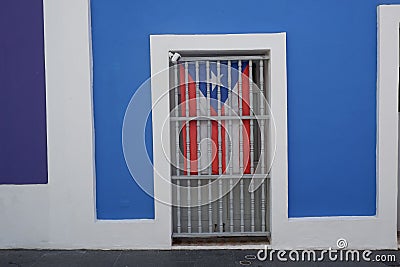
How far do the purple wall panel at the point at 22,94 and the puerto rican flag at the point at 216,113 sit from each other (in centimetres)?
165

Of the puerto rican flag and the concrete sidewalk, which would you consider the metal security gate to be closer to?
the puerto rican flag

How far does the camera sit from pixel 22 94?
20.2 feet

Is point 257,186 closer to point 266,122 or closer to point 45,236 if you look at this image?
A: point 266,122

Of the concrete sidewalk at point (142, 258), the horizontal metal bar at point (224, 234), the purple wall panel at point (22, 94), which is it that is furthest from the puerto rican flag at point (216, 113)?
the purple wall panel at point (22, 94)

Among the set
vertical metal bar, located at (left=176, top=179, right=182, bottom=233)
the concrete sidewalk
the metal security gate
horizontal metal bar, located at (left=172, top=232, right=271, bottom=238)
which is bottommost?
the concrete sidewalk

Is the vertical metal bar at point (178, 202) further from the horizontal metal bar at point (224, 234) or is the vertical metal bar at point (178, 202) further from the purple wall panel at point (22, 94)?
the purple wall panel at point (22, 94)

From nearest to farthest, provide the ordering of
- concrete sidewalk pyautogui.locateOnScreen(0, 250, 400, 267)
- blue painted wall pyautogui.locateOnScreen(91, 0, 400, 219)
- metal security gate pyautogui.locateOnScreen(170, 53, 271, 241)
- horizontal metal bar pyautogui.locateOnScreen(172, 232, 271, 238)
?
concrete sidewalk pyautogui.locateOnScreen(0, 250, 400, 267) < blue painted wall pyautogui.locateOnScreen(91, 0, 400, 219) < metal security gate pyautogui.locateOnScreen(170, 53, 271, 241) < horizontal metal bar pyautogui.locateOnScreen(172, 232, 271, 238)

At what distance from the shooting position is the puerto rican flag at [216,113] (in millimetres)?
6258

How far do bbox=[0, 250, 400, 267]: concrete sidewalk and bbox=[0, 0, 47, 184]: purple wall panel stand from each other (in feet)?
2.80

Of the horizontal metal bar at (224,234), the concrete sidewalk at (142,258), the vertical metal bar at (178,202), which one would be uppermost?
the vertical metal bar at (178,202)

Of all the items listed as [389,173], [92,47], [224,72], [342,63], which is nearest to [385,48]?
[342,63]

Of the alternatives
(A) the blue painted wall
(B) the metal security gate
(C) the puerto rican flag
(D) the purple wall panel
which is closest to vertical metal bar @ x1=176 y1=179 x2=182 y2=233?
(B) the metal security gate

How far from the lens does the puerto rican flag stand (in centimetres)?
626

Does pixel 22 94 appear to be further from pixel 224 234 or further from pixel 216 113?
pixel 224 234
